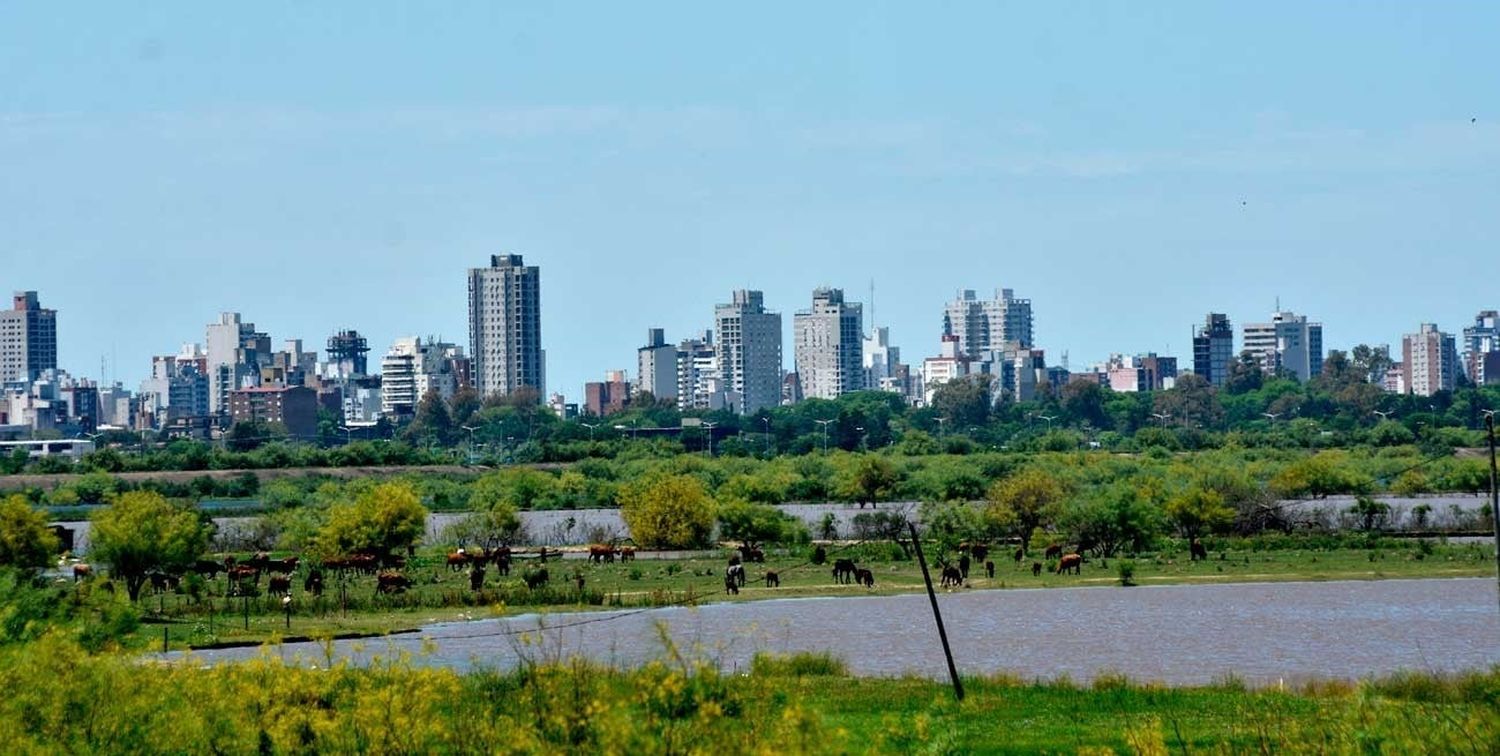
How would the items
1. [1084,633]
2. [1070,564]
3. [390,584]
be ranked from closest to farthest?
[1084,633] < [390,584] < [1070,564]

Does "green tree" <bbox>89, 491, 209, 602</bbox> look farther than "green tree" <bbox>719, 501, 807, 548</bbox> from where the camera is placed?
No

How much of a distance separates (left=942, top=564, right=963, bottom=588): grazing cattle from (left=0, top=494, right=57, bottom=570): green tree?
74.9 ft

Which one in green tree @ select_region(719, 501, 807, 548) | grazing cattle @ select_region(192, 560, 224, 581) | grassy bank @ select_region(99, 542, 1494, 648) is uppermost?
green tree @ select_region(719, 501, 807, 548)

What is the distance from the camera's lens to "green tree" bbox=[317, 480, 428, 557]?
2749 inches

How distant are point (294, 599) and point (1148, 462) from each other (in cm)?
6885

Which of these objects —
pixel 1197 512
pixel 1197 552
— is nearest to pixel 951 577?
pixel 1197 552

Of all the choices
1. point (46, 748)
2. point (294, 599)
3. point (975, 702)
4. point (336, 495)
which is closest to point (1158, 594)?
point (294, 599)

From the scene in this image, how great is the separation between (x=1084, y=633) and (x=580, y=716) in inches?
1209

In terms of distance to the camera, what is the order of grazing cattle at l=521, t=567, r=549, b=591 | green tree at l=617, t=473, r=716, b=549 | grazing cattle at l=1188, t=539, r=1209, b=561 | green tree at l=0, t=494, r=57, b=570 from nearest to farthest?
grazing cattle at l=521, t=567, r=549, b=591
green tree at l=0, t=494, r=57, b=570
grazing cattle at l=1188, t=539, r=1209, b=561
green tree at l=617, t=473, r=716, b=549

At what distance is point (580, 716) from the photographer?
1753 centimetres

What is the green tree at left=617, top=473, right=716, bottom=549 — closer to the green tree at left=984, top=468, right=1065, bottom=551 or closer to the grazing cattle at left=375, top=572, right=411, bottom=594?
the green tree at left=984, top=468, right=1065, bottom=551

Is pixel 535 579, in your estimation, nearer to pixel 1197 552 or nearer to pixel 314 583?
pixel 314 583

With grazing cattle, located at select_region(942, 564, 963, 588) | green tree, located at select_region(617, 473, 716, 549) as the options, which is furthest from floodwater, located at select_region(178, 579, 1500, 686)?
green tree, located at select_region(617, 473, 716, 549)

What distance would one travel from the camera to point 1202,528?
72.2 metres
